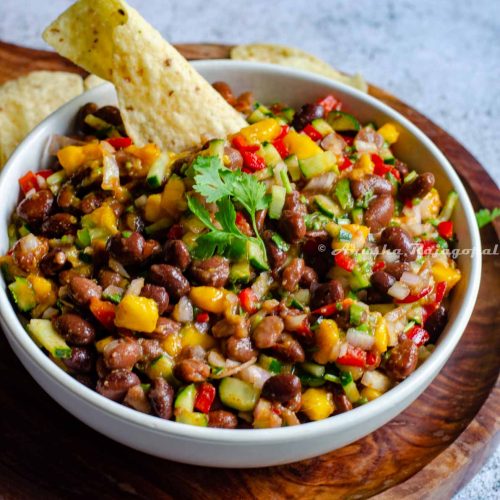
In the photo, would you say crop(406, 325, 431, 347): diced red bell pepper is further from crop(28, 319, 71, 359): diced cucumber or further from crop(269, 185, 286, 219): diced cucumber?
crop(28, 319, 71, 359): diced cucumber

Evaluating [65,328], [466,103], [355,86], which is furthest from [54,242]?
[466,103]

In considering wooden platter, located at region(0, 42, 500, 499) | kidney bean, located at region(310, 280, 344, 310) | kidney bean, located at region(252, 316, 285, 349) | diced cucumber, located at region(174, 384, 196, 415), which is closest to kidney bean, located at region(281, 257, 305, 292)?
kidney bean, located at region(310, 280, 344, 310)

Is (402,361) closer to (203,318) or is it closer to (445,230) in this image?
(203,318)

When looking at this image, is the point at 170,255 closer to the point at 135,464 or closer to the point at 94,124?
the point at 135,464

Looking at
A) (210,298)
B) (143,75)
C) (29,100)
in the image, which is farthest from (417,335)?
(29,100)

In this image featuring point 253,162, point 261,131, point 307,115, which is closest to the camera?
point 253,162

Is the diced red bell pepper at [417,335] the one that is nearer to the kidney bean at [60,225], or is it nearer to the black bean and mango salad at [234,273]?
the black bean and mango salad at [234,273]
